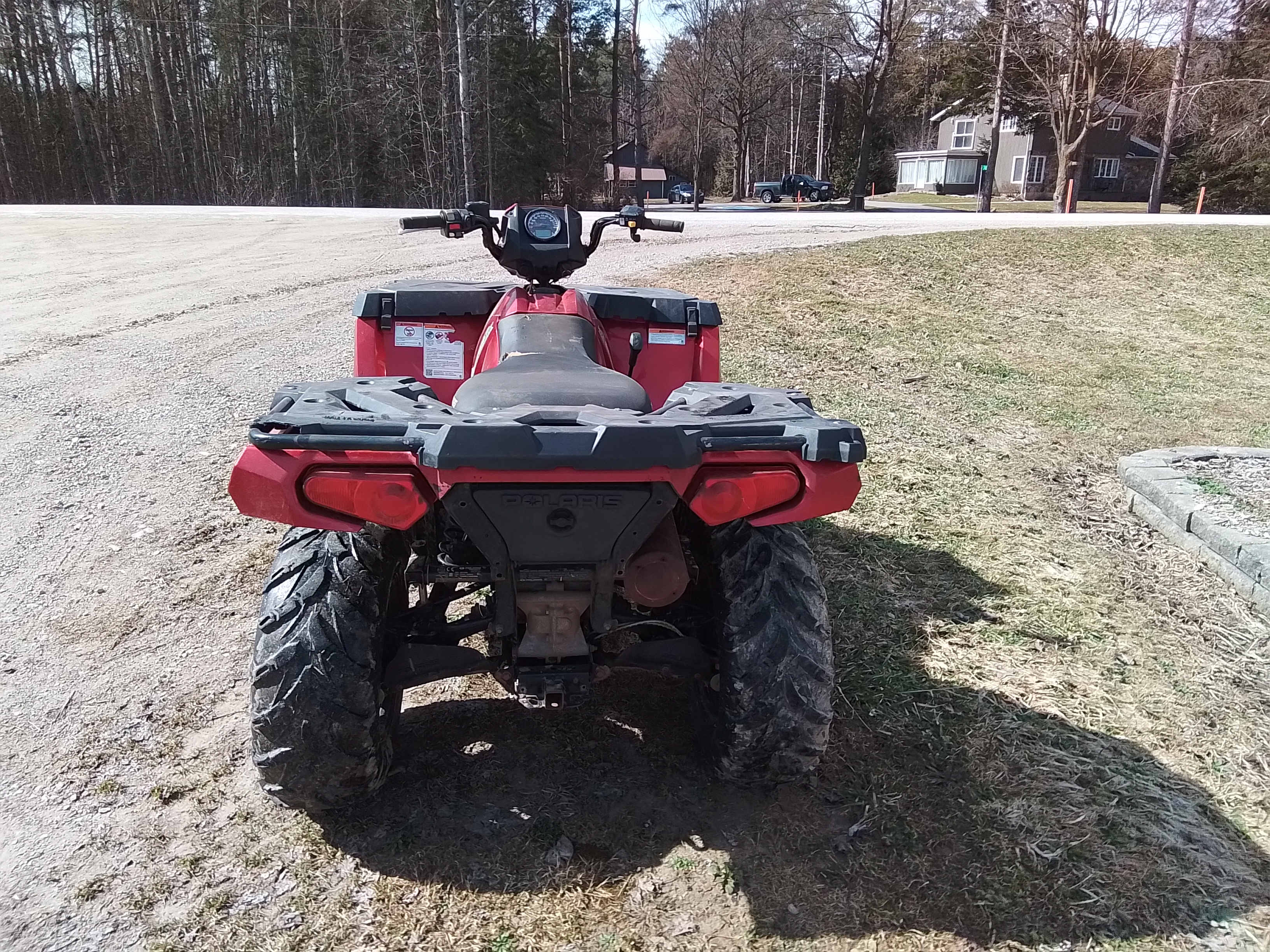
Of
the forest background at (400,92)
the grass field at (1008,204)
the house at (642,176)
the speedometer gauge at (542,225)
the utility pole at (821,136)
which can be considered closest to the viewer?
the speedometer gauge at (542,225)

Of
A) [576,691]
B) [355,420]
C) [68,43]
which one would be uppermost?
[68,43]

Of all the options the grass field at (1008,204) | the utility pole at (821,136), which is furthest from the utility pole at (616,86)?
A: the grass field at (1008,204)

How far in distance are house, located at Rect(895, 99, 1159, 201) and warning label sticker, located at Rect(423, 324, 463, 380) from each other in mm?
48681

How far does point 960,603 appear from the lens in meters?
3.93

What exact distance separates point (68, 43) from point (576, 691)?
45333mm

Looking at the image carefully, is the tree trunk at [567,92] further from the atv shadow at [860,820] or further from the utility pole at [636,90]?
the atv shadow at [860,820]

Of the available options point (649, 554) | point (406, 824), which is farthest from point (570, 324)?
point (406, 824)

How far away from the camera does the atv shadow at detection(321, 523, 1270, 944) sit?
2.37 metres

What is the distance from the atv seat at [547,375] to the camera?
2287 mm

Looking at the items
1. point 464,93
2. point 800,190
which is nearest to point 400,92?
point 464,93

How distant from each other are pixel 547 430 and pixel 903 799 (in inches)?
64.7

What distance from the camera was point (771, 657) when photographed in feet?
7.87

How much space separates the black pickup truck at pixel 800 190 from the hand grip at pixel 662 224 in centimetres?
3585

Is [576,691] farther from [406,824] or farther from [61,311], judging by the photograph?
[61,311]
